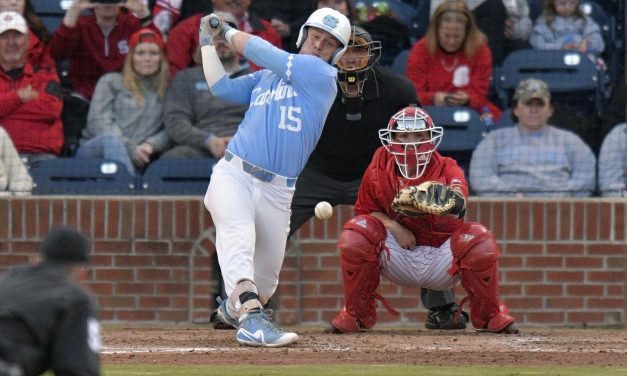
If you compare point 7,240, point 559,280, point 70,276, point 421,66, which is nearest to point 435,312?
point 559,280

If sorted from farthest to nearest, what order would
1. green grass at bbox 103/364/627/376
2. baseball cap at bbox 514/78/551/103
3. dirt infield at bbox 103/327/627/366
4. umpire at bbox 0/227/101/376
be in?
1. baseball cap at bbox 514/78/551/103
2. dirt infield at bbox 103/327/627/366
3. green grass at bbox 103/364/627/376
4. umpire at bbox 0/227/101/376

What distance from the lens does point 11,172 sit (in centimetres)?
1052

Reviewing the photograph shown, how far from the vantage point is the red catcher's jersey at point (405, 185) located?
8234mm

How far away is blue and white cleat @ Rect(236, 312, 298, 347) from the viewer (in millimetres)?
7355

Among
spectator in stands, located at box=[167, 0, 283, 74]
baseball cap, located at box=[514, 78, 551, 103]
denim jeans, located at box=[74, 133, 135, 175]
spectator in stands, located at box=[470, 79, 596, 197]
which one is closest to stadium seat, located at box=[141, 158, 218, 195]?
denim jeans, located at box=[74, 133, 135, 175]

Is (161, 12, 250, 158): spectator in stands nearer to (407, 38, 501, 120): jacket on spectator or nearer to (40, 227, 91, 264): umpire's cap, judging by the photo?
(407, 38, 501, 120): jacket on spectator

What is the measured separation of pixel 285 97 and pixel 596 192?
12.1 feet

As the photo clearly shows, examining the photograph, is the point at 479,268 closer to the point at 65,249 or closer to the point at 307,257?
the point at 307,257

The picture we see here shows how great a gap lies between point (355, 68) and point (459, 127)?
5.35 feet

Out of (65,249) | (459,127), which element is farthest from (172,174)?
(65,249)

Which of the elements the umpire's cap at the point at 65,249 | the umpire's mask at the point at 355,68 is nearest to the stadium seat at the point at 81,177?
the umpire's mask at the point at 355,68

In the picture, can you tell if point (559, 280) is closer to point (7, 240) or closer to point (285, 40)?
point (285, 40)

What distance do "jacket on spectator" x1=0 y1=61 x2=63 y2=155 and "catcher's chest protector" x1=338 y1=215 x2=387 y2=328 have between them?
10.9 ft

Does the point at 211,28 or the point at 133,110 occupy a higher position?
the point at 211,28
